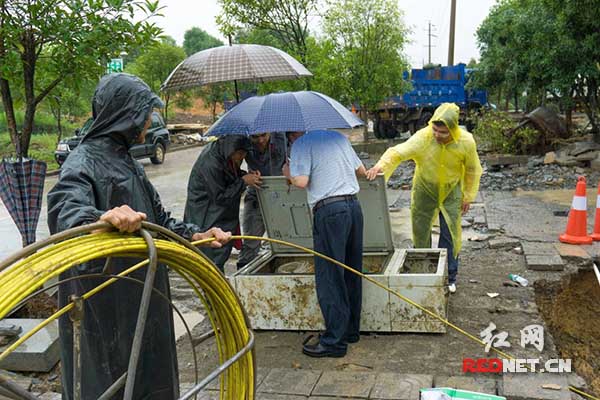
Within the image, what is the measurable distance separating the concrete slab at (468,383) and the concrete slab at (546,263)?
253 centimetres

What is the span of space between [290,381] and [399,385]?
2.24ft

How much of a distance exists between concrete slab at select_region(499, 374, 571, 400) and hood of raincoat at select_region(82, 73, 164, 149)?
8.21 ft

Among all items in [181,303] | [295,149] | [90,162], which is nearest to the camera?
[90,162]

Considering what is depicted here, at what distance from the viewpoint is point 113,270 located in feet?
8.06

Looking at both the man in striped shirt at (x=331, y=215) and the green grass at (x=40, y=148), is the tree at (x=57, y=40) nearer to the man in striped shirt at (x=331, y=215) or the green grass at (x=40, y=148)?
the man in striped shirt at (x=331, y=215)

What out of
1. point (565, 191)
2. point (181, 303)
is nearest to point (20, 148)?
point (181, 303)

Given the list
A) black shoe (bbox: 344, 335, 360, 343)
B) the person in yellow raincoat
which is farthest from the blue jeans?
black shoe (bbox: 344, 335, 360, 343)

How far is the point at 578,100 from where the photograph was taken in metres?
14.4

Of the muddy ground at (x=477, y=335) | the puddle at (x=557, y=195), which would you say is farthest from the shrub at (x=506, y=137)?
the muddy ground at (x=477, y=335)

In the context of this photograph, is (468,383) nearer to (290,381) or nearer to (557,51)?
(290,381)

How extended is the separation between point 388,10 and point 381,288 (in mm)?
13284

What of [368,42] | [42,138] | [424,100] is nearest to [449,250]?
[368,42]

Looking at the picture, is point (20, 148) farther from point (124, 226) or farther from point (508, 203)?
point (508, 203)

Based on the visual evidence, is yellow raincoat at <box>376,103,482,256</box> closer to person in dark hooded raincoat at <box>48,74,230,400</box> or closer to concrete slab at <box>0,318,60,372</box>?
person in dark hooded raincoat at <box>48,74,230,400</box>
